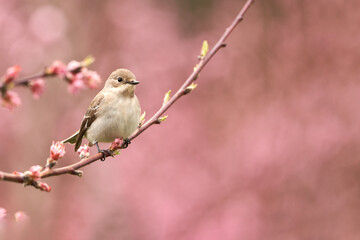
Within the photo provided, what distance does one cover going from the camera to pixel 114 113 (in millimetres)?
3865

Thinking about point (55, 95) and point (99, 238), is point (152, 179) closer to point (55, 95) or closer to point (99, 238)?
point (99, 238)

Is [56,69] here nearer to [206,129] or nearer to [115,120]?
[115,120]

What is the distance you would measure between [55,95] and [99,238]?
2.59 m

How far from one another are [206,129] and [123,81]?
5.90 metres

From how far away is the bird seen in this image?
378 cm

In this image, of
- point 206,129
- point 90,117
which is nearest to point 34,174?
point 90,117

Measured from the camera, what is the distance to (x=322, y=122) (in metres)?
7.86

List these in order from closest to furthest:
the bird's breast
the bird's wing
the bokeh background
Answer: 1. the bird's breast
2. the bird's wing
3. the bokeh background

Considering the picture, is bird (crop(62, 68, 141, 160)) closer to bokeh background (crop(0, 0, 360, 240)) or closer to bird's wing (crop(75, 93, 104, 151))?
bird's wing (crop(75, 93, 104, 151))

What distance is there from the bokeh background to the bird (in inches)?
141

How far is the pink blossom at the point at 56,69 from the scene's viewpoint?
1.54m

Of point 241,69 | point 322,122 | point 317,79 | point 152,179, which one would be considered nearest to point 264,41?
point 241,69

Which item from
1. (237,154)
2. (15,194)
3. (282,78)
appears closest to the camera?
(15,194)

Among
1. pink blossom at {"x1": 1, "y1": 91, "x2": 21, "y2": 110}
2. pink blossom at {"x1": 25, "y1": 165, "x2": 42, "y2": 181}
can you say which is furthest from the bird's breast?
pink blossom at {"x1": 1, "y1": 91, "x2": 21, "y2": 110}
